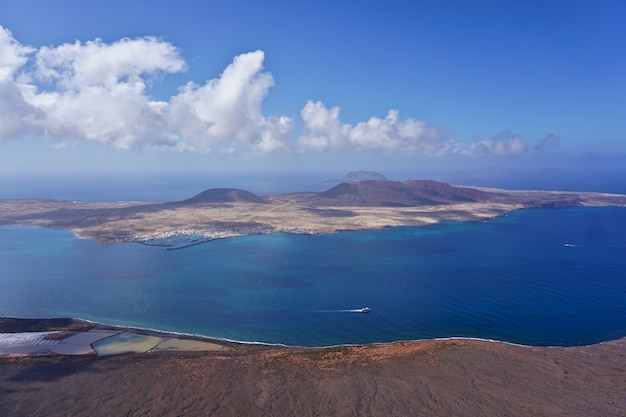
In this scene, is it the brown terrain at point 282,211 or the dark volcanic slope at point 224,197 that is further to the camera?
the dark volcanic slope at point 224,197

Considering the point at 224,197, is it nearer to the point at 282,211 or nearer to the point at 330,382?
the point at 282,211

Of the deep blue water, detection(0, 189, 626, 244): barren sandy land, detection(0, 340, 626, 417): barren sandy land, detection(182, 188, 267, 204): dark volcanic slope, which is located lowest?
detection(0, 340, 626, 417): barren sandy land

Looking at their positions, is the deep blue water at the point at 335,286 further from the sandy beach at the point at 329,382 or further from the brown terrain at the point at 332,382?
the sandy beach at the point at 329,382

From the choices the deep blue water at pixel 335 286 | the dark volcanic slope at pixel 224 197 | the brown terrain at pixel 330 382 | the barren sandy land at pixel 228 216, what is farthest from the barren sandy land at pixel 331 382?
the dark volcanic slope at pixel 224 197

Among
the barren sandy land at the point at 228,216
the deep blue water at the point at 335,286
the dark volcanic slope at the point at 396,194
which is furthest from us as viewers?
the dark volcanic slope at the point at 396,194

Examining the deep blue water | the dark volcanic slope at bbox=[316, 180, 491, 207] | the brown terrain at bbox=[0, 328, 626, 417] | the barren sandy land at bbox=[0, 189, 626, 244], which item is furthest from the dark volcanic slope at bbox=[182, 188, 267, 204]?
the brown terrain at bbox=[0, 328, 626, 417]

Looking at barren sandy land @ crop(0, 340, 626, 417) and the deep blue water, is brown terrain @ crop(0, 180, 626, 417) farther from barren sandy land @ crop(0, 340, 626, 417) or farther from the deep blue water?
the deep blue water

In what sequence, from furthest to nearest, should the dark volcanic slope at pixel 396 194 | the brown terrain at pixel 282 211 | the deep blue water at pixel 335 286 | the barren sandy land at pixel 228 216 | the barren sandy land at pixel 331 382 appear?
1. the dark volcanic slope at pixel 396 194
2. the brown terrain at pixel 282 211
3. the barren sandy land at pixel 228 216
4. the deep blue water at pixel 335 286
5. the barren sandy land at pixel 331 382
